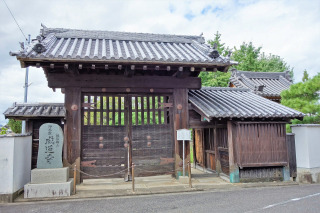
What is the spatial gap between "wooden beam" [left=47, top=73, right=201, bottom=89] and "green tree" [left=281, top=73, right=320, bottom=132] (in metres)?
4.42

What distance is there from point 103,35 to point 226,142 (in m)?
7.07

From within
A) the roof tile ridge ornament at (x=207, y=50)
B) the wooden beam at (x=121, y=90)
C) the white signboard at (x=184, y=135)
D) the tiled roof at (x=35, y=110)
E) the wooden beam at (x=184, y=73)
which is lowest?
the white signboard at (x=184, y=135)

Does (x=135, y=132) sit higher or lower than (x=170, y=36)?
lower

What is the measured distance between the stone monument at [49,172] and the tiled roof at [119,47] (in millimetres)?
2518

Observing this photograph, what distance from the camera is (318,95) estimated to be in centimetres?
1027

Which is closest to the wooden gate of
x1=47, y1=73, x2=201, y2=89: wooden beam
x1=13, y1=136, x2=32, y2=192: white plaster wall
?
x1=47, y1=73, x2=201, y2=89: wooden beam

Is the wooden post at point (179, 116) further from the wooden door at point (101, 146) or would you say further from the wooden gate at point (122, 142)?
the wooden door at point (101, 146)

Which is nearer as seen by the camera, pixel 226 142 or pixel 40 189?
pixel 40 189

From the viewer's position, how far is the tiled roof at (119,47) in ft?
26.0

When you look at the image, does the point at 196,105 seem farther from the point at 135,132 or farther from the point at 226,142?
the point at 135,132

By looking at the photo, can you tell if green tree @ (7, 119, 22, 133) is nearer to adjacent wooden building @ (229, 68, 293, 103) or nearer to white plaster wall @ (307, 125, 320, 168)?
white plaster wall @ (307, 125, 320, 168)

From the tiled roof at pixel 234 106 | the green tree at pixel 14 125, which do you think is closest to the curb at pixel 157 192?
the tiled roof at pixel 234 106

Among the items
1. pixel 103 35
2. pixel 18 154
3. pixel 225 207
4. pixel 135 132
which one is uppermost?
pixel 103 35

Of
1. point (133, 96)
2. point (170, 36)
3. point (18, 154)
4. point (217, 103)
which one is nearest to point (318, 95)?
point (217, 103)
